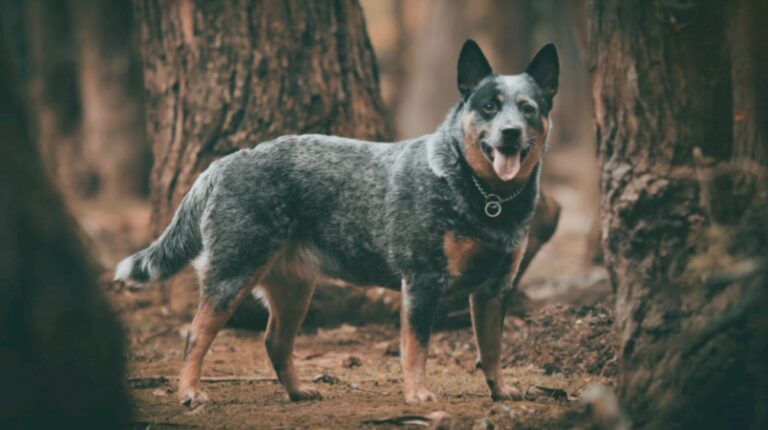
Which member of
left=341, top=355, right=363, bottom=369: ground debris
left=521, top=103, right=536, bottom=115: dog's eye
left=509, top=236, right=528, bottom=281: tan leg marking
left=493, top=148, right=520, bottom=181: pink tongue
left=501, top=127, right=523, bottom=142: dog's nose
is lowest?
left=341, top=355, right=363, bottom=369: ground debris

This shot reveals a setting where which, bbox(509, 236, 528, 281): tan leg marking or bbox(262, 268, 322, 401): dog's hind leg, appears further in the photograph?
bbox(262, 268, 322, 401): dog's hind leg

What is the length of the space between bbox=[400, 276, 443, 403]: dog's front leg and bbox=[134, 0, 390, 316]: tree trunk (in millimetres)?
2861

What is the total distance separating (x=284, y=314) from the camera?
7047 millimetres

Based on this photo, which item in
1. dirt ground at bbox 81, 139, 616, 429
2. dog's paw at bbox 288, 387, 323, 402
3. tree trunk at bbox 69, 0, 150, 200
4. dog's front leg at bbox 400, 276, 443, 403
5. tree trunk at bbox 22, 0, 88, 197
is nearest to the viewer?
dirt ground at bbox 81, 139, 616, 429

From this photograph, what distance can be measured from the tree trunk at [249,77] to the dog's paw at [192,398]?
2806 millimetres

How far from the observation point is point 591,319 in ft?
26.4

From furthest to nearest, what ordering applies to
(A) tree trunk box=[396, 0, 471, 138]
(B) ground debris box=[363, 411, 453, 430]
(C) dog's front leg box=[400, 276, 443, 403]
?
(A) tree trunk box=[396, 0, 471, 138], (C) dog's front leg box=[400, 276, 443, 403], (B) ground debris box=[363, 411, 453, 430]

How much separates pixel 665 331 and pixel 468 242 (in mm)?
1411

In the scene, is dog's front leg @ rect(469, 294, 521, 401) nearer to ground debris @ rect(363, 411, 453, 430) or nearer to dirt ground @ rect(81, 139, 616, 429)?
dirt ground @ rect(81, 139, 616, 429)

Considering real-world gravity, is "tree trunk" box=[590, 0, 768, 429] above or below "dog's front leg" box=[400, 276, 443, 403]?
above

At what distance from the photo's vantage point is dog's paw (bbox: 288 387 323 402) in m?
6.77

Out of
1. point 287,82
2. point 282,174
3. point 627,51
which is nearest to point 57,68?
point 287,82

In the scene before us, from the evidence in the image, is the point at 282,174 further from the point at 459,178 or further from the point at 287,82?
the point at 287,82

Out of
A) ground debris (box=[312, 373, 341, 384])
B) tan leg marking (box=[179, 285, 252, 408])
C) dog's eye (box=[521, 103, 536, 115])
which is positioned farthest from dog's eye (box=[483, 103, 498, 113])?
ground debris (box=[312, 373, 341, 384])
